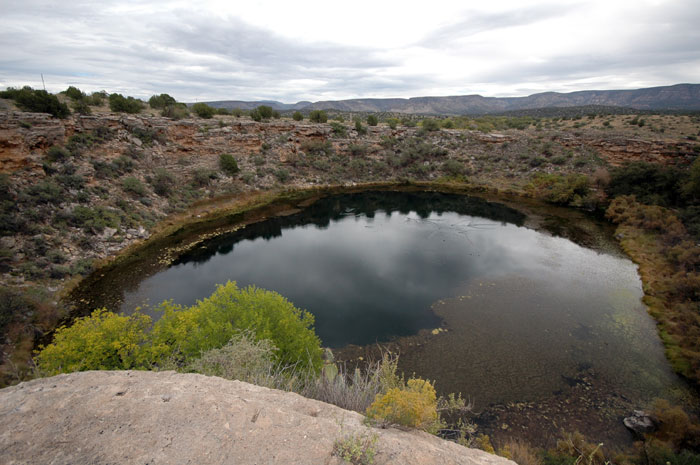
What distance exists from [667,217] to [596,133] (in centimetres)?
2139

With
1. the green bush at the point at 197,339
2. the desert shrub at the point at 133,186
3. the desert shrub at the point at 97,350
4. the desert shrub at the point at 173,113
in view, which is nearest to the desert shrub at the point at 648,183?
the green bush at the point at 197,339

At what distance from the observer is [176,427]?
4406 millimetres

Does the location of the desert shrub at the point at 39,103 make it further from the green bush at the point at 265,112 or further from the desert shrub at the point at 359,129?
the desert shrub at the point at 359,129

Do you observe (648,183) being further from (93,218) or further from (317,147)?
(93,218)

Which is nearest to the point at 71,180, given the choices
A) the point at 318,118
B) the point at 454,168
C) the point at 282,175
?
the point at 282,175

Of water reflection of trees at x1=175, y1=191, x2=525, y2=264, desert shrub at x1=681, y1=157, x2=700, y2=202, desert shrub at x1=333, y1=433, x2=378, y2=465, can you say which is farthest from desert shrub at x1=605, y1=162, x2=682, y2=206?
desert shrub at x1=333, y1=433, x2=378, y2=465

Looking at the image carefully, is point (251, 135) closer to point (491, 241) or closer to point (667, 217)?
point (491, 241)

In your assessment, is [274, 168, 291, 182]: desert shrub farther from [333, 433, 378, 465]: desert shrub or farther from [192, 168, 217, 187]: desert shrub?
[333, 433, 378, 465]: desert shrub

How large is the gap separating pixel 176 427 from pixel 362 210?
2902 cm

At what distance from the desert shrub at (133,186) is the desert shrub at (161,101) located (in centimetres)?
1856

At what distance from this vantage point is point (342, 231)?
26.6 metres

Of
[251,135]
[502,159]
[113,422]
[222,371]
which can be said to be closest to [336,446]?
[113,422]

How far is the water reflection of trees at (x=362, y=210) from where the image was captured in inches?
941

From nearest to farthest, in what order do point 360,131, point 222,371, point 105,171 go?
point 222,371, point 105,171, point 360,131
